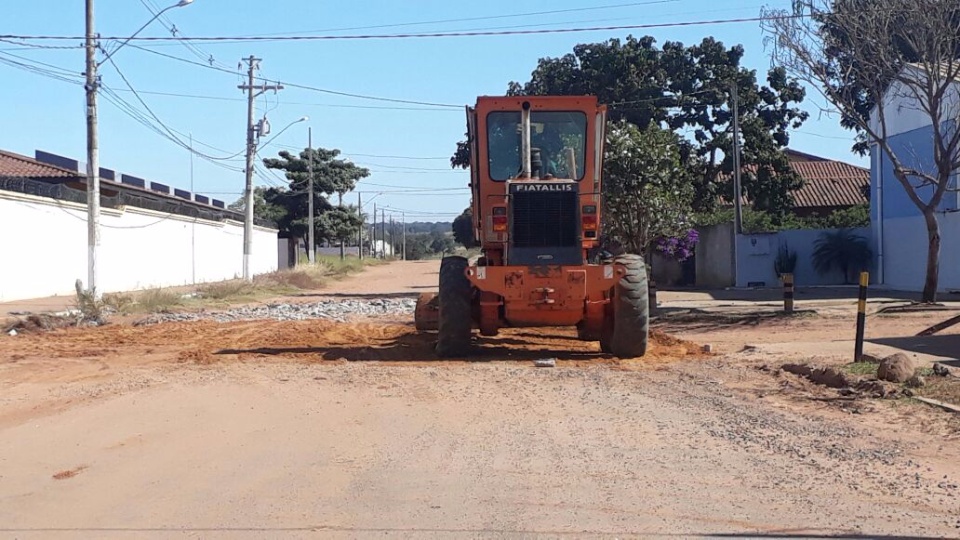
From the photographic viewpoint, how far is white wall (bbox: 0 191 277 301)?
90.8 feet

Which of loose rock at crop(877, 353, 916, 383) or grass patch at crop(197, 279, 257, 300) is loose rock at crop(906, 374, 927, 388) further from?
grass patch at crop(197, 279, 257, 300)

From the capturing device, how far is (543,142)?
15180mm

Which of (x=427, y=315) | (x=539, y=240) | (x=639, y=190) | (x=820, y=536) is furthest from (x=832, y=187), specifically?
(x=820, y=536)

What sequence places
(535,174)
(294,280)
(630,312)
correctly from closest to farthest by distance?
(630,312) → (535,174) → (294,280)

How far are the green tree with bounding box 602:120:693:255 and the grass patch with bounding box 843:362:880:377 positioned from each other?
1418 cm

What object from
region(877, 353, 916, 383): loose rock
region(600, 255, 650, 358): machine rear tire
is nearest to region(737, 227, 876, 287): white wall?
region(600, 255, 650, 358): machine rear tire

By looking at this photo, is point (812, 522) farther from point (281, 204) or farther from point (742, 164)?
point (281, 204)

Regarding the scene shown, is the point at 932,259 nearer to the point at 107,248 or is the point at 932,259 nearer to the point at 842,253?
the point at 842,253

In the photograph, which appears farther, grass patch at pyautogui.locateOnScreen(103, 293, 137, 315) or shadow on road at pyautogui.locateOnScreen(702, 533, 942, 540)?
grass patch at pyautogui.locateOnScreen(103, 293, 137, 315)

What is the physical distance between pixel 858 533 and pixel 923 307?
55.2 ft

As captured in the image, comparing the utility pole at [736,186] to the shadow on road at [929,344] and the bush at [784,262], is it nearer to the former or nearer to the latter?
the bush at [784,262]

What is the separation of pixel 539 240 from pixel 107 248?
2439 centimetres

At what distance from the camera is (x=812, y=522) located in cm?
638

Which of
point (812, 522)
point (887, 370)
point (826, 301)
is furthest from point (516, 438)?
point (826, 301)
